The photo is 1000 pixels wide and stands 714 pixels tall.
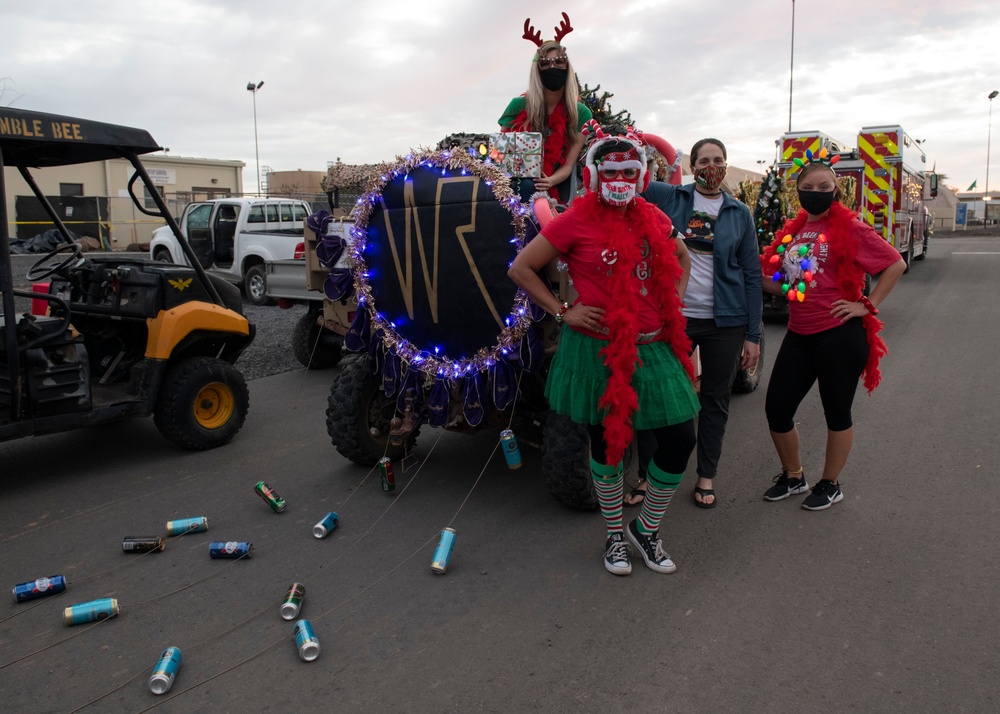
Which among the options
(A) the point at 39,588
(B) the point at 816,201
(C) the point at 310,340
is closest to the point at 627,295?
(B) the point at 816,201

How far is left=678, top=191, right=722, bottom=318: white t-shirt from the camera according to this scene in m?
4.43

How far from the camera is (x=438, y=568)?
3752mm

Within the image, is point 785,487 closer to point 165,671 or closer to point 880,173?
point 165,671

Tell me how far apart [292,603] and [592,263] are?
1983 millimetres

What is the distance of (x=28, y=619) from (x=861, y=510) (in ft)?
13.9

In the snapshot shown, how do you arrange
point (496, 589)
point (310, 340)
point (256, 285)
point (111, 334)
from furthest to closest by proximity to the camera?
point (256, 285) → point (310, 340) → point (111, 334) → point (496, 589)

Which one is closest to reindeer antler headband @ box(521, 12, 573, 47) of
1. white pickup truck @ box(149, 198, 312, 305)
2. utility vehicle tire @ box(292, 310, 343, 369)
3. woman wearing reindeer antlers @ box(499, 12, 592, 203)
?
woman wearing reindeer antlers @ box(499, 12, 592, 203)

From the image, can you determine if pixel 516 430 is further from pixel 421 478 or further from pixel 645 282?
pixel 645 282

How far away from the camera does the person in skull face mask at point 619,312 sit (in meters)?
3.40

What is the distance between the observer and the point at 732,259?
4.42 metres

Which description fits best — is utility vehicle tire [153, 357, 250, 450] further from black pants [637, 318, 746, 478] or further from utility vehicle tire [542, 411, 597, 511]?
black pants [637, 318, 746, 478]

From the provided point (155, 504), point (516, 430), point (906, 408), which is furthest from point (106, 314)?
point (906, 408)

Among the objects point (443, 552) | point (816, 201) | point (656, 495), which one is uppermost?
point (816, 201)

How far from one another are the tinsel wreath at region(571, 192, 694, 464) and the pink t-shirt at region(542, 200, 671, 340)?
0.09 feet
